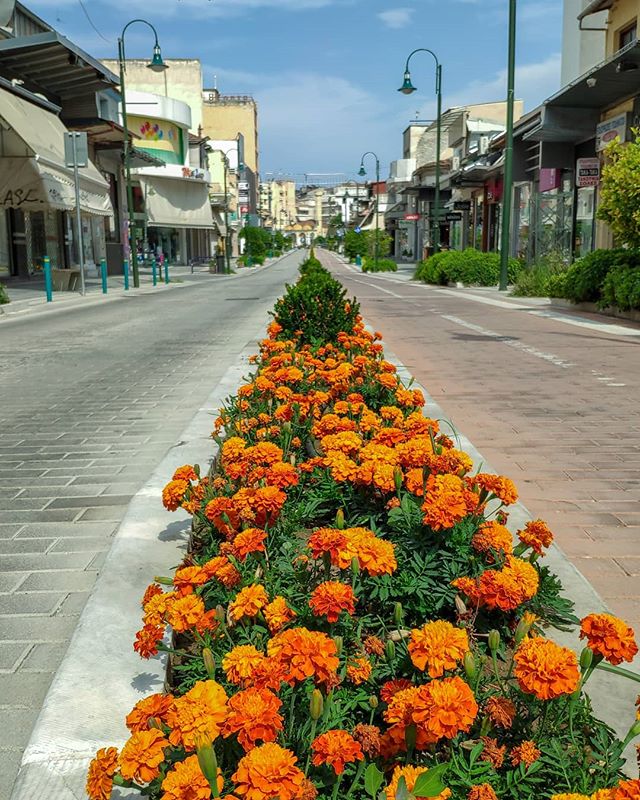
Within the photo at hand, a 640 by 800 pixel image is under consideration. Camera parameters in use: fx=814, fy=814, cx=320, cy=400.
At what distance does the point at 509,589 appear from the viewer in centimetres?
212

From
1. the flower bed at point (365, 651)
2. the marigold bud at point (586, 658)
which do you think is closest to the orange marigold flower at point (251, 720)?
the flower bed at point (365, 651)

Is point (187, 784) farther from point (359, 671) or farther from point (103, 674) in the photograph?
point (103, 674)

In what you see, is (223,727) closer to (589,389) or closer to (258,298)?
(589,389)

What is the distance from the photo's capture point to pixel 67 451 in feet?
19.0

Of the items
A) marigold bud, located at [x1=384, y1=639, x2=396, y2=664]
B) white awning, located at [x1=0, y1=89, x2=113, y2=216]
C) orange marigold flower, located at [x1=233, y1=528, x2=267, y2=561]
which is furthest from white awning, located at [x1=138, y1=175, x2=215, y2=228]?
marigold bud, located at [x1=384, y1=639, x2=396, y2=664]

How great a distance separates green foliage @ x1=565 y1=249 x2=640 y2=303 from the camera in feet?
53.8

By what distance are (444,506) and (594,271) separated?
51.9 feet

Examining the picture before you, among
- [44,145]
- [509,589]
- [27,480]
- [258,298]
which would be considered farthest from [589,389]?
[44,145]

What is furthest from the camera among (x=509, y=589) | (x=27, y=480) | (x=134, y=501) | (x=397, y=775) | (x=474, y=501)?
(x=27, y=480)

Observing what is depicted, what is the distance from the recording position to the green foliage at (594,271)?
53.8 feet

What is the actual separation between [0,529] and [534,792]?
3.12 m

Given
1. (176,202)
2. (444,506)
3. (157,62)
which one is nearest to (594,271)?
(444,506)

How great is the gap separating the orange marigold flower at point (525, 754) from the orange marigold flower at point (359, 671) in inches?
15.5

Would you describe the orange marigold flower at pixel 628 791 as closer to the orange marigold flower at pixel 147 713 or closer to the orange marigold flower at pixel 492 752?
the orange marigold flower at pixel 492 752
